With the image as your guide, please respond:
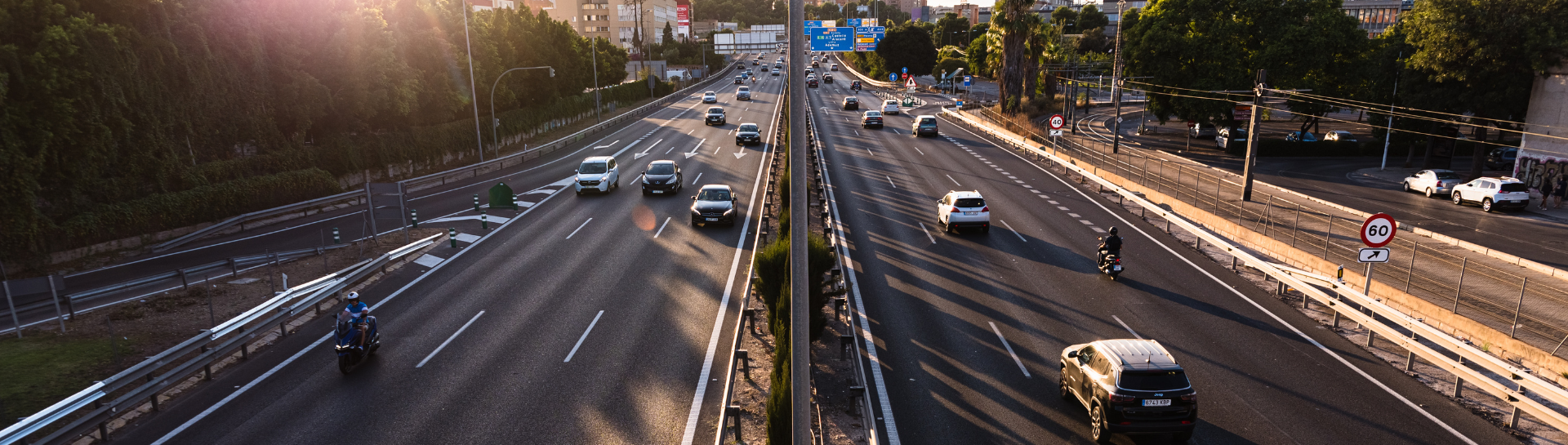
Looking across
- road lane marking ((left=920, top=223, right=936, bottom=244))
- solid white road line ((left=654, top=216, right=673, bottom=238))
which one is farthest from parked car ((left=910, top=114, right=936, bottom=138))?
solid white road line ((left=654, top=216, right=673, bottom=238))

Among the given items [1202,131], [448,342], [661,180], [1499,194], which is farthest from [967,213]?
[1202,131]

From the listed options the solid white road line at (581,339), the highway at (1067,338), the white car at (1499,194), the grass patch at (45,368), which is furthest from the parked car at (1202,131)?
the grass patch at (45,368)

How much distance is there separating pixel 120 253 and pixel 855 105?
57660 mm

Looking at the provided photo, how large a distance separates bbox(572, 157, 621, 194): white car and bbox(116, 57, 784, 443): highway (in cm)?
666

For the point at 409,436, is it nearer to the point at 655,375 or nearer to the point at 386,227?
the point at 655,375

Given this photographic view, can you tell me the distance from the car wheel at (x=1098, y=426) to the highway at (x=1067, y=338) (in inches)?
7.0

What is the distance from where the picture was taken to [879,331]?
16.8m

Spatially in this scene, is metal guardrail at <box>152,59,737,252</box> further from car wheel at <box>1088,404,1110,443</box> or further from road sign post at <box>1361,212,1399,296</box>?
road sign post at <box>1361,212,1399,296</box>

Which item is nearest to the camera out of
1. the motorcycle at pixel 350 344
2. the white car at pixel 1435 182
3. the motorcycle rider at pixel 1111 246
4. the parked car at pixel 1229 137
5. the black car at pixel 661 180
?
the motorcycle at pixel 350 344

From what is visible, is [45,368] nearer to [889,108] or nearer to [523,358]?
[523,358]

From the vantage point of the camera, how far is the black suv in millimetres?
11211

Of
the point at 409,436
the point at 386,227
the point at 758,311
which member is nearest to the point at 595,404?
the point at 409,436

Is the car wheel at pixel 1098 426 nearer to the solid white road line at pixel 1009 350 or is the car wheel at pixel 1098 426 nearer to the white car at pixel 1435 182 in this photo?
the solid white road line at pixel 1009 350

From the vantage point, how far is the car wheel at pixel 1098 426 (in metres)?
11.5
